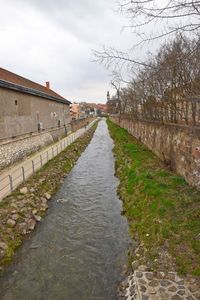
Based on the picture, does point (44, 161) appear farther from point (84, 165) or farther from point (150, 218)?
point (150, 218)

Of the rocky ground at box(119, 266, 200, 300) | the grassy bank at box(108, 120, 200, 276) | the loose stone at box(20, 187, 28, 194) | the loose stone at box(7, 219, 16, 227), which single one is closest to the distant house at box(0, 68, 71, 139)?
the loose stone at box(20, 187, 28, 194)

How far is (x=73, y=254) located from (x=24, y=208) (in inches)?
124

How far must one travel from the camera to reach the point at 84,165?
19734 mm

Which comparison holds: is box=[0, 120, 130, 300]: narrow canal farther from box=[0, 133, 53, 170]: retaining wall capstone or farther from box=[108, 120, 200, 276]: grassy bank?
box=[0, 133, 53, 170]: retaining wall capstone

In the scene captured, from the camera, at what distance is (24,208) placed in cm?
983

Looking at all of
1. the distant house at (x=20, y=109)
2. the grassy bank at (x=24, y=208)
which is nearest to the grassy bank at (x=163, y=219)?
the grassy bank at (x=24, y=208)

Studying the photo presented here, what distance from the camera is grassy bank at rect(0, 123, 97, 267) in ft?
26.0

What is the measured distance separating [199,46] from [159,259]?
4.52 meters

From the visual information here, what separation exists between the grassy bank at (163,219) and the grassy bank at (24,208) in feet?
11.0

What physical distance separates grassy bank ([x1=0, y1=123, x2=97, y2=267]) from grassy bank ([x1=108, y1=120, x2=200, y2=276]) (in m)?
3.36

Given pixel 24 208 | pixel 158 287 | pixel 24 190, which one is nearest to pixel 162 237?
pixel 158 287

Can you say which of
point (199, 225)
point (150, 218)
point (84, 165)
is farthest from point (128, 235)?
point (84, 165)

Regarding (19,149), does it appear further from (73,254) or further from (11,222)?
(73,254)

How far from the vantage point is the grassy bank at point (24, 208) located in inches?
312
